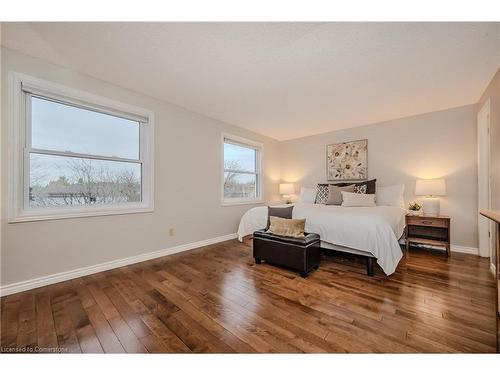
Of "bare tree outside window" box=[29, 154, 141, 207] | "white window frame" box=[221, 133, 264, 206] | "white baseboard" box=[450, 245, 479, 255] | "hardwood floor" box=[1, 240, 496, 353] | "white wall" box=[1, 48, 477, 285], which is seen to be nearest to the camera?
"hardwood floor" box=[1, 240, 496, 353]

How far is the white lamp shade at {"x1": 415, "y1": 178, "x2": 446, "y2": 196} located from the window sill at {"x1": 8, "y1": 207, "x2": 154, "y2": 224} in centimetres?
415

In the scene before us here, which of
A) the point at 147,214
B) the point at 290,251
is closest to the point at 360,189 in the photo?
the point at 290,251

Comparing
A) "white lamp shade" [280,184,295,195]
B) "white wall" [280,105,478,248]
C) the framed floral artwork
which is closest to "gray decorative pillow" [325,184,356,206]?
the framed floral artwork

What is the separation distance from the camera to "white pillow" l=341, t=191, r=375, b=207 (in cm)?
339

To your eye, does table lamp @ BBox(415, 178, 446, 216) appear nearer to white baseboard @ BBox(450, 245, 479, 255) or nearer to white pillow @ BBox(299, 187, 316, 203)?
white baseboard @ BBox(450, 245, 479, 255)

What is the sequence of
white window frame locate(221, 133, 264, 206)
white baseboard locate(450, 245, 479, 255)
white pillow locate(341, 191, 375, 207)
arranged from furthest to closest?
white window frame locate(221, 133, 264, 206), white pillow locate(341, 191, 375, 207), white baseboard locate(450, 245, 479, 255)

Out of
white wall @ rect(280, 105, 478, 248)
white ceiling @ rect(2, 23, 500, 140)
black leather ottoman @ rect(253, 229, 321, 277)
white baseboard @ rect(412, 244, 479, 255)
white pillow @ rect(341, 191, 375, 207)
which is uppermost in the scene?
white ceiling @ rect(2, 23, 500, 140)

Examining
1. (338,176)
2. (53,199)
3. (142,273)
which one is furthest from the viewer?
(338,176)

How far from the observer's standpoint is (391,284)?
208cm

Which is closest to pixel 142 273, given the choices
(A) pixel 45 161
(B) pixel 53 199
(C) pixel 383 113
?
(B) pixel 53 199

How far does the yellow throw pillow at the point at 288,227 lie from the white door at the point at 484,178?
247 centimetres

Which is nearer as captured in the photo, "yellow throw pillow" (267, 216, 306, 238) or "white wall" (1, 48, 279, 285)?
"white wall" (1, 48, 279, 285)
